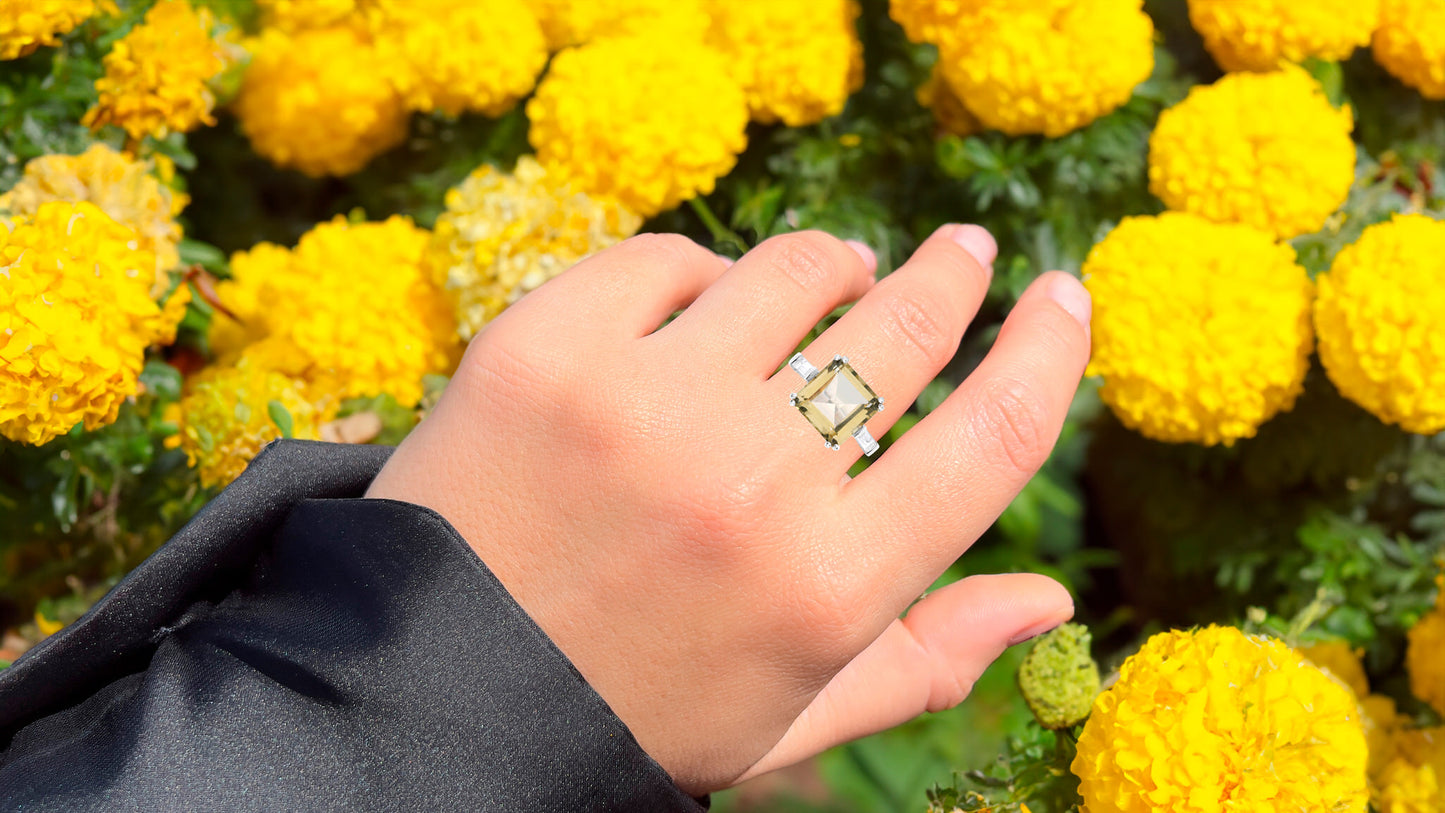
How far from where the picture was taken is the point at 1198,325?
1095mm

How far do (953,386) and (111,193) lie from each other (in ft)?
3.80

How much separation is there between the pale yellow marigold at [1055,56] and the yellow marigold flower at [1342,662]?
0.81 metres

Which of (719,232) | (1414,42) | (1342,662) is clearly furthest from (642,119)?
(1342,662)

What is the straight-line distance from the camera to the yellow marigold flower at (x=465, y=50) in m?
1.35

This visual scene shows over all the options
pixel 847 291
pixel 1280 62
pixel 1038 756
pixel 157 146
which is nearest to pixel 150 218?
pixel 157 146

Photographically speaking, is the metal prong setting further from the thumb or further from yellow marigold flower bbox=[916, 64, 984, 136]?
yellow marigold flower bbox=[916, 64, 984, 136]

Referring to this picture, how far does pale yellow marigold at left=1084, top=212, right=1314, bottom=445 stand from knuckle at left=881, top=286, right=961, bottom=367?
10.7 inches

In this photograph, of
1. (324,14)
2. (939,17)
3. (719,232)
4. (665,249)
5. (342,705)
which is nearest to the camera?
(342,705)

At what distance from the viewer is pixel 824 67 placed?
1299 millimetres

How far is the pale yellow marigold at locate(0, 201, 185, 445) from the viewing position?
93 cm

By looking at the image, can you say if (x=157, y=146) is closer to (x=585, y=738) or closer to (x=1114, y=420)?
(x=585, y=738)

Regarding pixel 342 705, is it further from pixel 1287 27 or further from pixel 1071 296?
pixel 1287 27

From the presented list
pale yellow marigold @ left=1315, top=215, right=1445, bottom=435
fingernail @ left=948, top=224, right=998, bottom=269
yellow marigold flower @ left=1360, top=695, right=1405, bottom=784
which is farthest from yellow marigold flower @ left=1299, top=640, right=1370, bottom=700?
fingernail @ left=948, top=224, right=998, bottom=269

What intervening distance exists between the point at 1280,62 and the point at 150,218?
153cm
